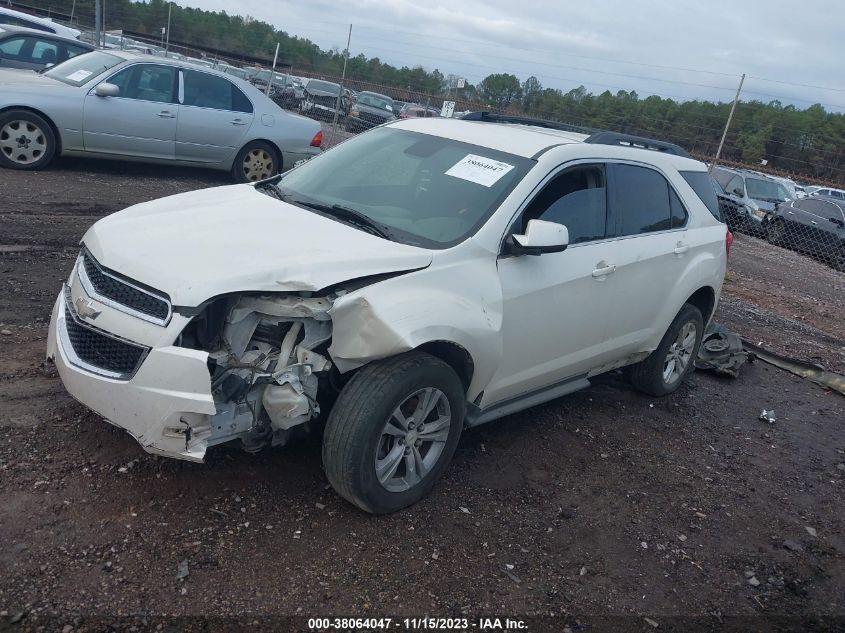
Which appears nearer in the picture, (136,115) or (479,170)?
(479,170)

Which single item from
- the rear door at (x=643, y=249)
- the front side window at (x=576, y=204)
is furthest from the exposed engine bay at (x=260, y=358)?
the rear door at (x=643, y=249)

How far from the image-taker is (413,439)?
377 centimetres

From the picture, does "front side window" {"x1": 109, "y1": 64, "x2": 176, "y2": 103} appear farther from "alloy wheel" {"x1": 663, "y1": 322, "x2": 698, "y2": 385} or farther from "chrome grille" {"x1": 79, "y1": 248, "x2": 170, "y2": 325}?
"alloy wheel" {"x1": 663, "y1": 322, "x2": 698, "y2": 385}

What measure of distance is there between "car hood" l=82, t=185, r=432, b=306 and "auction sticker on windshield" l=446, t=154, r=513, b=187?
0.76 meters

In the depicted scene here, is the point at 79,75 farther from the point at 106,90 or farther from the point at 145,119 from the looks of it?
the point at 145,119

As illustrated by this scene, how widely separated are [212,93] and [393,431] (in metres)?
8.45

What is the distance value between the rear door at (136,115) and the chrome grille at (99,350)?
6919 millimetres

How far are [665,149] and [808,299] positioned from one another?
22.2 feet

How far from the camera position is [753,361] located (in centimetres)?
749

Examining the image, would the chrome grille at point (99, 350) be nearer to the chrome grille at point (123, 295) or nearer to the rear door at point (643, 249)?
the chrome grille at point (123, 295)

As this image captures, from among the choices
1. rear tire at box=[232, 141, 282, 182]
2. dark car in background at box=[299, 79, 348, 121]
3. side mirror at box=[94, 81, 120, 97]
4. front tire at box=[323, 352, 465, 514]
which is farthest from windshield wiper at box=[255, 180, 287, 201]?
dark car in background at box=[299, 79, 348, 121]

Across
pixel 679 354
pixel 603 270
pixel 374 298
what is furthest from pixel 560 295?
pixel 679 354

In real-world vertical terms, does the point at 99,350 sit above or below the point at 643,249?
below

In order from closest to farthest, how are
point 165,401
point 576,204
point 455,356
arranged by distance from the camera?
point 165,401, point 455,356, point 576,204
